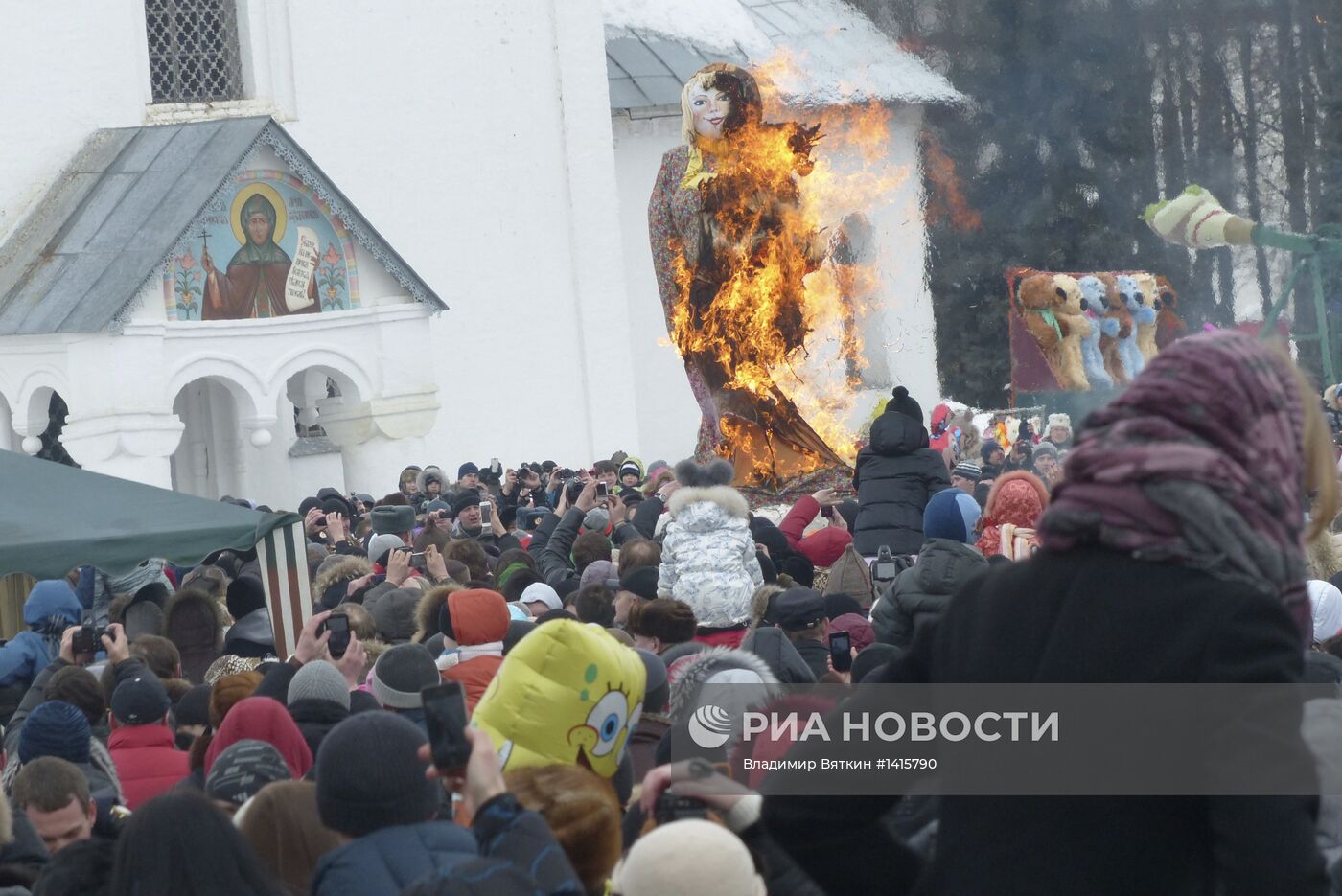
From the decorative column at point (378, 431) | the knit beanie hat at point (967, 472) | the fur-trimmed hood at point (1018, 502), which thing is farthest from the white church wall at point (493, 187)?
the fur-trimmed hood at point (1018, 502)

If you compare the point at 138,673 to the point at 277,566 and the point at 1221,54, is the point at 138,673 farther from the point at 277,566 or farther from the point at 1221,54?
the point at 1221,54

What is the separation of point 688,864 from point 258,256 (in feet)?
61.6

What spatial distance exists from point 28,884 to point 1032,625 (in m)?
2.80

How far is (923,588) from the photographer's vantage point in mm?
6453

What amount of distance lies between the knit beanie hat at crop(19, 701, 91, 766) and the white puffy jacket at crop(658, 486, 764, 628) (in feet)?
9.04

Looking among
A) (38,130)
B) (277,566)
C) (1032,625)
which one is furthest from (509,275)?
(1032,625)

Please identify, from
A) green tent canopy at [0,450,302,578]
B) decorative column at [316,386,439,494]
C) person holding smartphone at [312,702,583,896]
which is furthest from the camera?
decorative column at [316,386,439,494]

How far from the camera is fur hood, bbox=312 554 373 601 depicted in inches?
369

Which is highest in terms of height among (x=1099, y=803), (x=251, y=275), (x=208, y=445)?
(x=251, y=275)

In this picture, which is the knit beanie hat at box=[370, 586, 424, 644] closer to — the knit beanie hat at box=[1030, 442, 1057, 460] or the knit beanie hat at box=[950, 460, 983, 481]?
the knit beanie hat at box=[950, 460, 983, 481]

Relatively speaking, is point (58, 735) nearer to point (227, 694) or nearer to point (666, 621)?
point (227, 694)

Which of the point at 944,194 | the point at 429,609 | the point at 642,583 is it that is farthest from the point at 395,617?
the point at 944,194

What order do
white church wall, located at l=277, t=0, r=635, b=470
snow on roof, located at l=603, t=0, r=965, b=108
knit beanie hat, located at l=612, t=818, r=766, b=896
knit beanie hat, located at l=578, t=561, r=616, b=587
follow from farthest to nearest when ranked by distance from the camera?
snow on roof, located at l=603, t=0, r=965, b=108
white church wall, located at l=277, t=0, r=635, b=470
knit beanie hat, located at l=578, t=561, r=616, b=587
knit beanie hat, located at l=612, t=818, r=766, b=896

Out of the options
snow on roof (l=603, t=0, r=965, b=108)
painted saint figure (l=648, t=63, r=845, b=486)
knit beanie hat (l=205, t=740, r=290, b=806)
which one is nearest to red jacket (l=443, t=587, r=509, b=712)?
knit beanie hat (l=205, t=740, r=290, b=806)
